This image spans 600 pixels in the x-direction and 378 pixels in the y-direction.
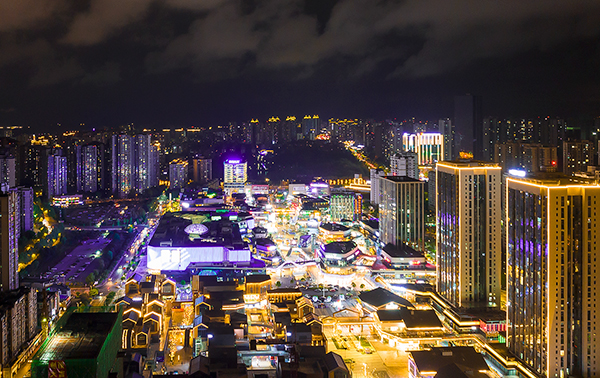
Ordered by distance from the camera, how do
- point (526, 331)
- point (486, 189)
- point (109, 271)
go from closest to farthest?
point (526, 331)
point (486, 189)
point (109, 271)

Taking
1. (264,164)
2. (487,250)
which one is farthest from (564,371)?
(264,164)

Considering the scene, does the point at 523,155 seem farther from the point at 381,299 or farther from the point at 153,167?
the point at 153,167

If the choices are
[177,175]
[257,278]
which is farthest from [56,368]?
[177,175]

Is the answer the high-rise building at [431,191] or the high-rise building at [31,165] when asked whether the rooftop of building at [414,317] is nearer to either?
the high-rise building at [431,191]

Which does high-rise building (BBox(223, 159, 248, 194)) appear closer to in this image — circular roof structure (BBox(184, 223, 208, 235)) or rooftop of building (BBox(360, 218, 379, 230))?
rooftop of building (BBox(360, 218, 379, 230))

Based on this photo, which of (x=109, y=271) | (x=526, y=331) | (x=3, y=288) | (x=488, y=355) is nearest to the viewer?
(x=526, y=331)

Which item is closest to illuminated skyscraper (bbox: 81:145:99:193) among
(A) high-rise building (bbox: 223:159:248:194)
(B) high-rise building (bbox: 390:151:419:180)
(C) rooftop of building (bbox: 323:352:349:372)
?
(A) high-rise building (bbox: 223:159:248:194)

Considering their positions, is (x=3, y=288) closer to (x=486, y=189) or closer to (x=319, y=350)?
(x=319, y=350)
